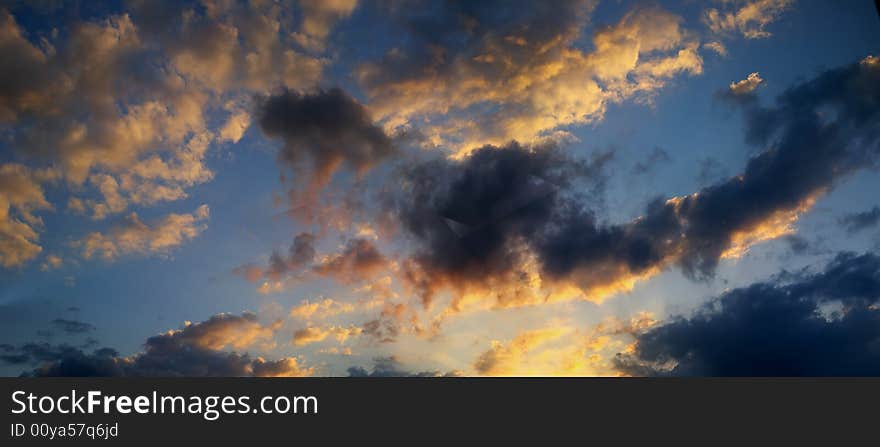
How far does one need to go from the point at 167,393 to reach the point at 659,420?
30.5m

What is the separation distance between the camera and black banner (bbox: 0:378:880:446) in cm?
2109

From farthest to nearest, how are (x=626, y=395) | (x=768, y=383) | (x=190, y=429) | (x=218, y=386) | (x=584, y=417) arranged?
(x=768, y=383)
(x=626, y=395)
(x=584, y=417)
(x=218, y=386)
(x=190, y=429)

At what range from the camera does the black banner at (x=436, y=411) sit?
69.2 ft

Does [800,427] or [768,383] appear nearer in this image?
[800,427]

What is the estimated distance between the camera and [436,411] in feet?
77.8

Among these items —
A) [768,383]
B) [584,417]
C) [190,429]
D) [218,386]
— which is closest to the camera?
[190,429]

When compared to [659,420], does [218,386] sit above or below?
above

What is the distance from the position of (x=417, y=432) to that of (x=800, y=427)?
23864mm

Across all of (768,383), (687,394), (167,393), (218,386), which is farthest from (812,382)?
(167,393)

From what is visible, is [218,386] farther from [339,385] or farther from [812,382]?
[812,382]

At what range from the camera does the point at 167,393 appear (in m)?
22.0

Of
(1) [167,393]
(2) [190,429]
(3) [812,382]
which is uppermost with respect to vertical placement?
(1) [167,393]

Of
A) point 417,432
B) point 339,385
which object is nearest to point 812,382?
point 417,432

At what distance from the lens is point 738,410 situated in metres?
25.1
